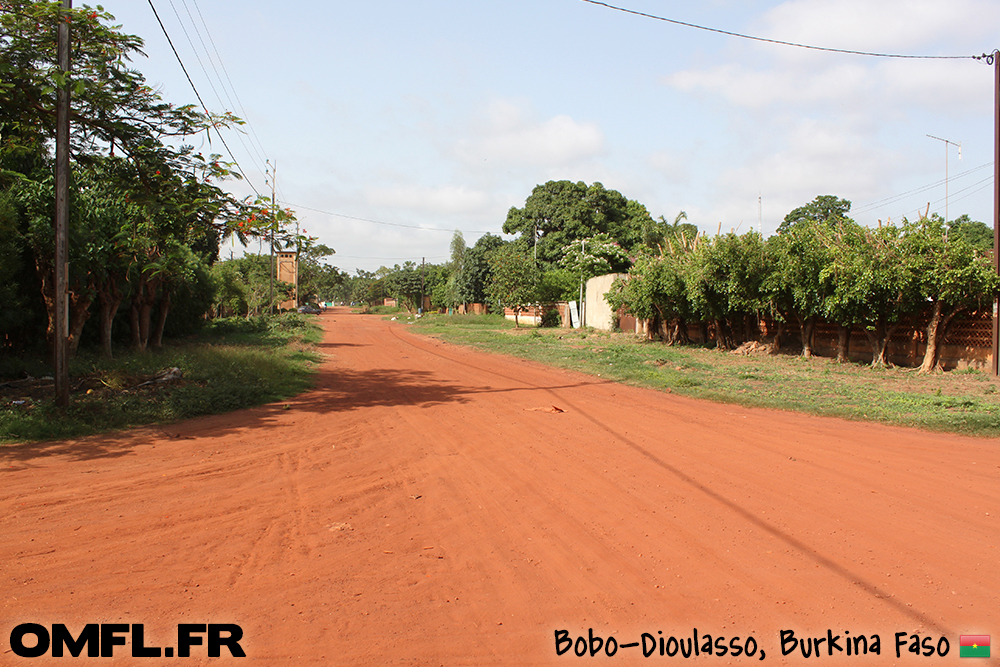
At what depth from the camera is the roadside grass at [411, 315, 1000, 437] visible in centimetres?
1053

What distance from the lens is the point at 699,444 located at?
8211mm

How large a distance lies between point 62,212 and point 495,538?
8.87m

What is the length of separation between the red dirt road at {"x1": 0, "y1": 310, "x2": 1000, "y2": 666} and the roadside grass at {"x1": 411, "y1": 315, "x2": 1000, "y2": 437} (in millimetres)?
1530

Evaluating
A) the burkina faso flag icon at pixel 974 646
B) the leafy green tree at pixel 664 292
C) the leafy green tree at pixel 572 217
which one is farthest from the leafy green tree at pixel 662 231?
the burkina faso flag icon at pixel 974 646

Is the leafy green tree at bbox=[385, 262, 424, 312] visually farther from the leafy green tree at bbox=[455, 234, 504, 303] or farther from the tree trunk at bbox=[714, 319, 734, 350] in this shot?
the tree trunk at bbox=[714, 319, 734, 350]

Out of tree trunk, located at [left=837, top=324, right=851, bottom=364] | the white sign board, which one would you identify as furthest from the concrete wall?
tree trunk, located at [left=837, top=324, right=851, bottom=364]

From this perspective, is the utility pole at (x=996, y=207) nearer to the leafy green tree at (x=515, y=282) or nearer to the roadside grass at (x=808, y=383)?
the roadside grass at (x=808, y=383)

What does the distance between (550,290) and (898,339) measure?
29822mm

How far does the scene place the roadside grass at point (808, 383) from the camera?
34.6 ft

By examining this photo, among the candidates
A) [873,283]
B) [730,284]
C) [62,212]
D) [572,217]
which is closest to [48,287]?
[62,212]

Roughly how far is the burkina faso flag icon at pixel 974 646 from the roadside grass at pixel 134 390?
9.85 m

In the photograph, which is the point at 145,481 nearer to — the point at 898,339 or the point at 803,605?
the point at 803,605

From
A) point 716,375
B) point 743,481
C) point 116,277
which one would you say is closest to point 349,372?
point 116,277

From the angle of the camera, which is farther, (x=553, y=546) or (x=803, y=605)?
(x=553, y=546)
